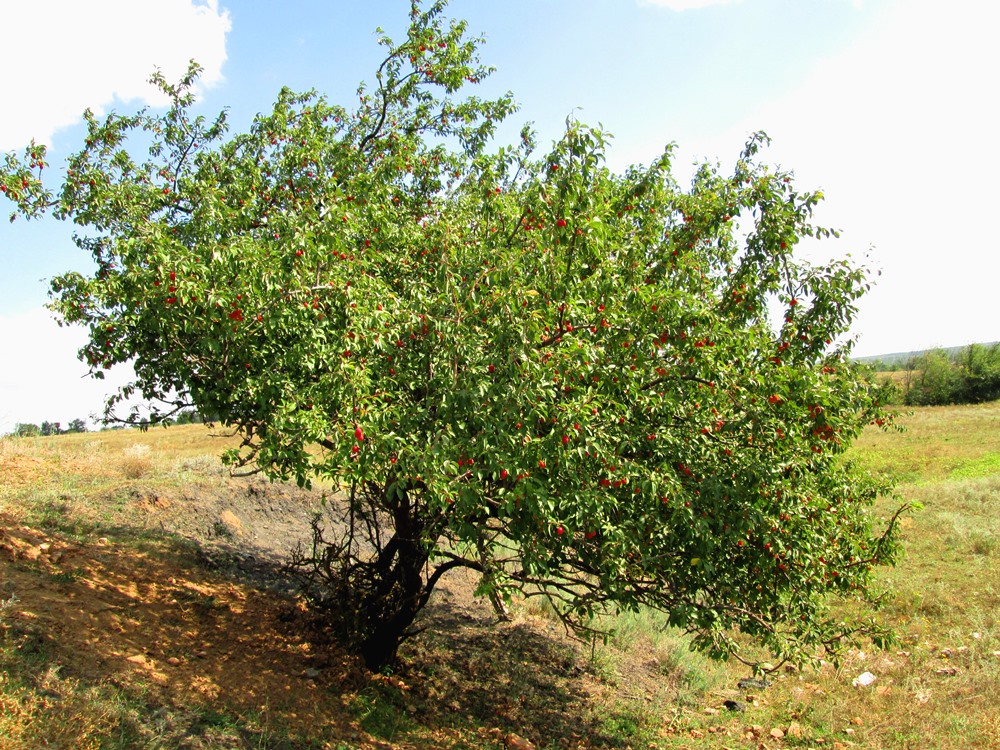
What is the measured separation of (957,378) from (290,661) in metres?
65.9

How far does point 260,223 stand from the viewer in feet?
23.7

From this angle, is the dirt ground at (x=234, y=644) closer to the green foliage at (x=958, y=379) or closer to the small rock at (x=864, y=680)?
the small rock at (x=864, y=680)

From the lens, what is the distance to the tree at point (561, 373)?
4.81m

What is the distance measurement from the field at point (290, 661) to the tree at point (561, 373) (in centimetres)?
185

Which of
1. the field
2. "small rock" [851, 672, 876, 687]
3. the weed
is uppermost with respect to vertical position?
the weed

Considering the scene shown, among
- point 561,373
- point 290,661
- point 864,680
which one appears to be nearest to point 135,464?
point 290,661

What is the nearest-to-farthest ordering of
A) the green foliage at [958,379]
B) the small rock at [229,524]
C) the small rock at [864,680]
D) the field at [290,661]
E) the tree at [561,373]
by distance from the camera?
the tree at [561,373] → the field at [290,661] → the small rock at [864,680] → the small rock at [229,524] → the green foliage at [958,379]

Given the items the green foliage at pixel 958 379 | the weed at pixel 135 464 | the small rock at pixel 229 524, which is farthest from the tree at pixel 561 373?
the green foliage at pixel 958 379

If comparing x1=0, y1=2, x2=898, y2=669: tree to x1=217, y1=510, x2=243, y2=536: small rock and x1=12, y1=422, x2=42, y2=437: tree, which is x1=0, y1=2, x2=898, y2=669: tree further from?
x1=12, y1=422, x2=42, y2=437: tree

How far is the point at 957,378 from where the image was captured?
5631 cm

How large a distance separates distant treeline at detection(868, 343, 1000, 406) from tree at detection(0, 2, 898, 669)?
58.8m

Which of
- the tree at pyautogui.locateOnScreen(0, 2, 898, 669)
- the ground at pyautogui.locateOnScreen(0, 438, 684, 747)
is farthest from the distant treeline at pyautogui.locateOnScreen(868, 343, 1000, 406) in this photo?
the tree at pyautogui.locateOnScreen(0, 2, 898, 669)

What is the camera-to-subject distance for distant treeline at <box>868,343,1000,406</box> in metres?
54.6

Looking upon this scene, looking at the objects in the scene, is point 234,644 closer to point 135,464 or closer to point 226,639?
point 226,639
